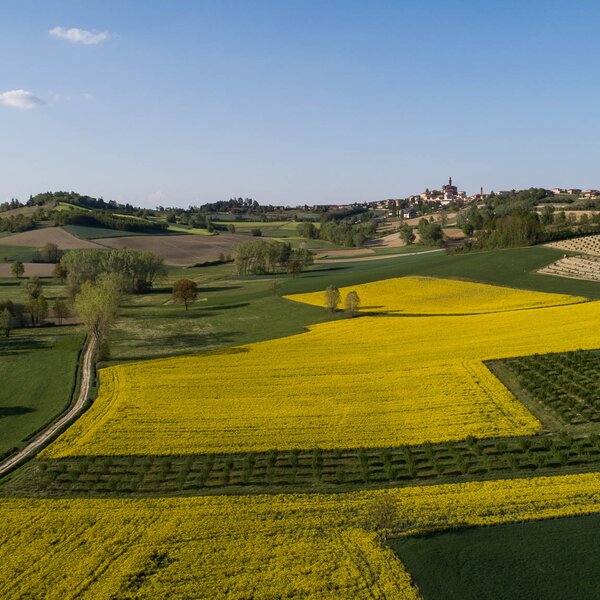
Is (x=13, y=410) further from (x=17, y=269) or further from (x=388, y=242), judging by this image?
(x=388, y=242)

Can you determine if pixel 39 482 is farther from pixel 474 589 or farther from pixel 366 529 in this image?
pixel 474 589

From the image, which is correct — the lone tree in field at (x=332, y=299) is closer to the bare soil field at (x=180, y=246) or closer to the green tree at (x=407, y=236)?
the bare soil field at (x=180, y=246)

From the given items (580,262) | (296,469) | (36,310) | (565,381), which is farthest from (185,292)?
(580,262)

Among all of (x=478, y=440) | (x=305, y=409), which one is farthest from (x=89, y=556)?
(x=478, y=440)

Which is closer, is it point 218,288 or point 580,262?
point 580,262

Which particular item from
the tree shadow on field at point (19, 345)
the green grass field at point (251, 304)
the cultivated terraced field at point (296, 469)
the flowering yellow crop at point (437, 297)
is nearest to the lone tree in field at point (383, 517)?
the cultivated terraced field at point (296, 469)

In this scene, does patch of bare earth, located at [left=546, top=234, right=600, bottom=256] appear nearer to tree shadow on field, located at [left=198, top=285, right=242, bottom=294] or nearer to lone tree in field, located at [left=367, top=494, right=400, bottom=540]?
tree shadow on field, located at [left=198, top=285, right=242, bottom=294]
